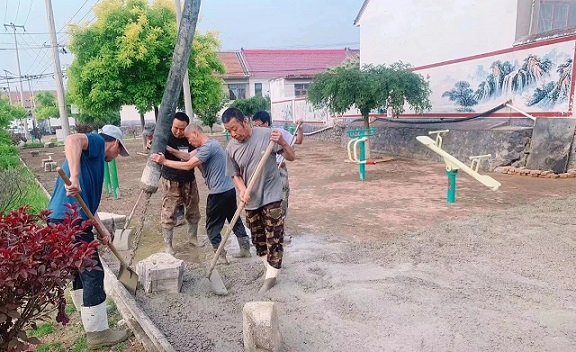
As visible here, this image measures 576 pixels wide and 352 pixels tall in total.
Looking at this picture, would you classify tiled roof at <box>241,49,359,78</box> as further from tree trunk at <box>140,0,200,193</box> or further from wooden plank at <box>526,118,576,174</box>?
tree trunk at <box>140,0,200,193</box>

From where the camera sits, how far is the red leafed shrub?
1.75 meters

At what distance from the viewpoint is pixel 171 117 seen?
3732 millimetres

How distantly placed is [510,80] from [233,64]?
85.2 ft

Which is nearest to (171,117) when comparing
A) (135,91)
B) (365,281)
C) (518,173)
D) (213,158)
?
Result: (213,158)

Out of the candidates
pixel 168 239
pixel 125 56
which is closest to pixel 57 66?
pixel 125 56

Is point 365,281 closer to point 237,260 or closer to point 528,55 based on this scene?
point 237,260

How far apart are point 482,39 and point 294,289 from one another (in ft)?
35.0

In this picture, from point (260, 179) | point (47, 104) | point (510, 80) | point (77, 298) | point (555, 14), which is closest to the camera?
point (77, 298)

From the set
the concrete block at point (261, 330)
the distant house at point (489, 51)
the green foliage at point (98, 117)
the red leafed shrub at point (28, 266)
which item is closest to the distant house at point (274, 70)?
the green foliage at point (98, 117)

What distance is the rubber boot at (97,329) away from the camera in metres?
2.83

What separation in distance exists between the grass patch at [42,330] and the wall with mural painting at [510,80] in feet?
32.2

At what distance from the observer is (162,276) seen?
3.58 m

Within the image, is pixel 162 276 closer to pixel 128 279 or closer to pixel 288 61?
pixel 128 279

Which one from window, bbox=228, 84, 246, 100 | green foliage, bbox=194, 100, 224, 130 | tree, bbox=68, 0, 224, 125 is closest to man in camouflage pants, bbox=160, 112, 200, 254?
tree, bbox=68, 0, 224, 125
